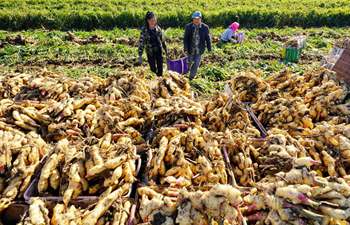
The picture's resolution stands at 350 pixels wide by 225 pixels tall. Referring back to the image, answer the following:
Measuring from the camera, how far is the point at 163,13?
16641mm

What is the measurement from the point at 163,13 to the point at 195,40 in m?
7.67

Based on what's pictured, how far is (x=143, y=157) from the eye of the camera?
467 centimetres

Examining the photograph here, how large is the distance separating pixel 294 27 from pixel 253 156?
14944mm

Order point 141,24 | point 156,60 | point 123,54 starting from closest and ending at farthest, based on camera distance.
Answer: point 156,60
point 123,54
point 141,24

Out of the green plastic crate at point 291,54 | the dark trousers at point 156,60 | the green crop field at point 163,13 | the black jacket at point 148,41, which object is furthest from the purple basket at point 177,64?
the green crop field at point 163,13

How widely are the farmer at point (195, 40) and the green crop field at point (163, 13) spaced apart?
7267 mm

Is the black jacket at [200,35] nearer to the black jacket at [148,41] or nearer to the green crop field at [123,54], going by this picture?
the black jacket at [148,41]

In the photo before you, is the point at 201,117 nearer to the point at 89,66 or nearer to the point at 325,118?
the point at 325,118

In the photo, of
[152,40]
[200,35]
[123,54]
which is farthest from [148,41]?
[123,54]

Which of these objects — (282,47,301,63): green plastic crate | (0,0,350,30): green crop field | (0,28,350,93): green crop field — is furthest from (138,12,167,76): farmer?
(0,0,350,30): green crop field

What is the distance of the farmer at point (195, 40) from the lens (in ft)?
31.1

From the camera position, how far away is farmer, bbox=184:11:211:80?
948 cm

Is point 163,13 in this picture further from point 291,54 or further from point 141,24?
point 291,54

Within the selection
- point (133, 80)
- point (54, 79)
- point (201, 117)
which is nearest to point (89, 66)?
point (54, 79)
